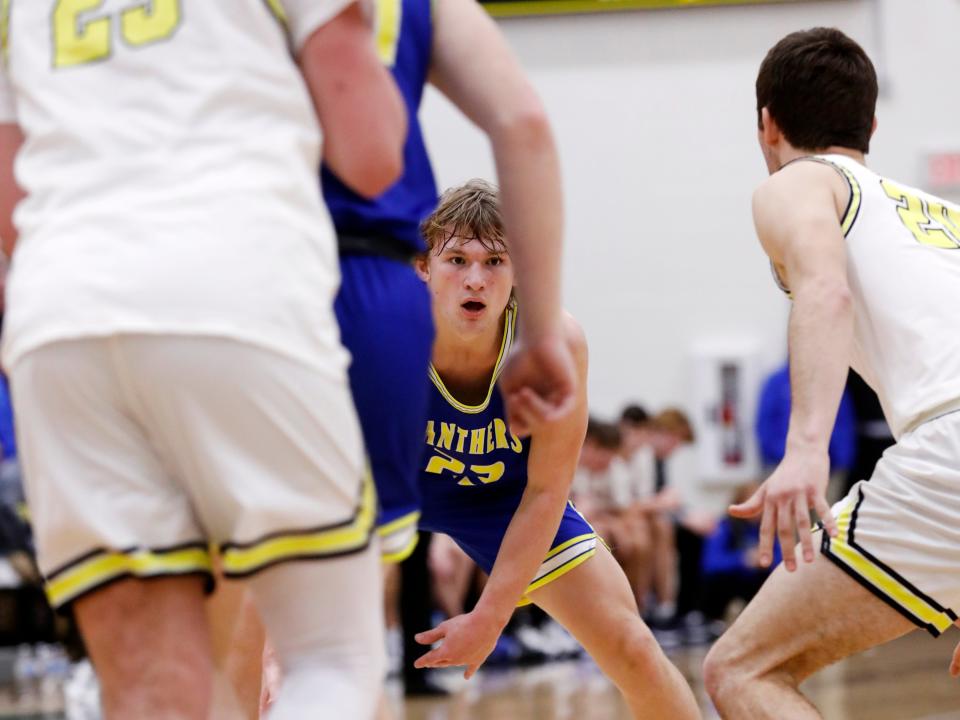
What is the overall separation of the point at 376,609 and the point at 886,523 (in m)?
1.54

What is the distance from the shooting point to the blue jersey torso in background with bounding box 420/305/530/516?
10.9 ft

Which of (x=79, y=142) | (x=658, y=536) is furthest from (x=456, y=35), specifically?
(x=658, y=536)

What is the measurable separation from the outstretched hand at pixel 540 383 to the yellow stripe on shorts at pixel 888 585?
1244 millimetres

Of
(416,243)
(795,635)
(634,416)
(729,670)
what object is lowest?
(634,416)

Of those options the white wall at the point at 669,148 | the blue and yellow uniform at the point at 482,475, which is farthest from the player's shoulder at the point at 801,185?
the white wall at the point at 669,148

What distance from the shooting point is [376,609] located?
1.84m

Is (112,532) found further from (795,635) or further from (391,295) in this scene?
(795,635)

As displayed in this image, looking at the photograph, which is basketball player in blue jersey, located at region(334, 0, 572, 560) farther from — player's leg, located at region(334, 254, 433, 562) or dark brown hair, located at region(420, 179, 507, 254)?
dark brown hair, located at region(420, 179, 507, 254)

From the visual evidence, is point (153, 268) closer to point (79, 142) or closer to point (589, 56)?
point (79, 142)

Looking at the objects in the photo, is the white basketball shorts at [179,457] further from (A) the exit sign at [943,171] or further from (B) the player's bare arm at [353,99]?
(A) the exit sign at [943,171]

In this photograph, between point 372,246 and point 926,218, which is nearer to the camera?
point 372,246

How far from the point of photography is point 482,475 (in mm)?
3393

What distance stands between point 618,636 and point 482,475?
0.51 metres

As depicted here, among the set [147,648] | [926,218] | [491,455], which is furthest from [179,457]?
[926,218]
